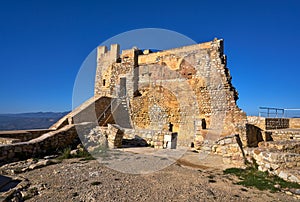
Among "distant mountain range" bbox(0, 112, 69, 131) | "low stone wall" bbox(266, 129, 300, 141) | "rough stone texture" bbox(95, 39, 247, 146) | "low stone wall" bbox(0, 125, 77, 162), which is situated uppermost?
"rough stone texture" bbox(95, 39, 247, 146)

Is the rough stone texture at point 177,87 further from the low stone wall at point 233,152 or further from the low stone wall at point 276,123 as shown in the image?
the low stone wall at point 233,152

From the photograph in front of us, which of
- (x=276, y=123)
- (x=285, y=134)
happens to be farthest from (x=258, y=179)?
(x=276, y=123)

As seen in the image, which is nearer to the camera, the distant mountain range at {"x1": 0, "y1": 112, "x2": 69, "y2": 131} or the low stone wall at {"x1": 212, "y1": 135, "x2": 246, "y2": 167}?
the low stone wall at {"x1": 212, "y1": 135, "x2": 246, "y2": 167}

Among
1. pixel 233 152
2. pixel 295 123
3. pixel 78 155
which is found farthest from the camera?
pixel 295 123

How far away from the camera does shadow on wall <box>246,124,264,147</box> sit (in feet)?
34.0

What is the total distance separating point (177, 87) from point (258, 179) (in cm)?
977

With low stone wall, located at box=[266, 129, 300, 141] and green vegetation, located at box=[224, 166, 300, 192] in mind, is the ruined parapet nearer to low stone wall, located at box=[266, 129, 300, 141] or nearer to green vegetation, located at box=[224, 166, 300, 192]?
low stone wall, located at box=[266, 129, 300, 141]

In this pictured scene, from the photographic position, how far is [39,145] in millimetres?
8406

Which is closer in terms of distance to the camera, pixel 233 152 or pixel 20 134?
pixel 233 152

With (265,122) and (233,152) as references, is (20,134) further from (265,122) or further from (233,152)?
(265,122)

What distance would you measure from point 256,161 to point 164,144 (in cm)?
422

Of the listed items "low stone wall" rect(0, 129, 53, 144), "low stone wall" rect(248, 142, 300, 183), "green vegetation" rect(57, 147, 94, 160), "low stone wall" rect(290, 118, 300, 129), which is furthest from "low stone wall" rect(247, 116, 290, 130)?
"low stone wall" rect(0, 129, 53, 144)

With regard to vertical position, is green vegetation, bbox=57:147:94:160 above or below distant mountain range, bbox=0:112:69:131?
below

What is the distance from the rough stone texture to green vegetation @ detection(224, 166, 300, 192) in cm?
386
